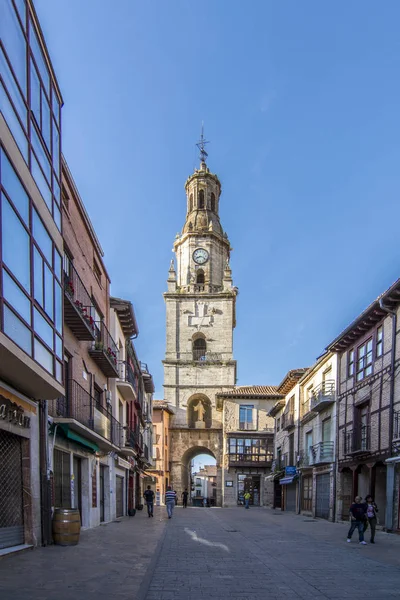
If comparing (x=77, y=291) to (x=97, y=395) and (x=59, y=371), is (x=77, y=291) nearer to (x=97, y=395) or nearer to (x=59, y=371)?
(x=59, y=371)

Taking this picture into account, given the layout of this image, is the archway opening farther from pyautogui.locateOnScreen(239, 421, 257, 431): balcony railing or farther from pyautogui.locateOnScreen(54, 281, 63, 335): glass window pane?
pyautogui.locateOnScreen(54, 281, 63, 335): glass window pane

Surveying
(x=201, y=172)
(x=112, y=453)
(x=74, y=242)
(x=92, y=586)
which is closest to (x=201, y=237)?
(x=201, y=172)

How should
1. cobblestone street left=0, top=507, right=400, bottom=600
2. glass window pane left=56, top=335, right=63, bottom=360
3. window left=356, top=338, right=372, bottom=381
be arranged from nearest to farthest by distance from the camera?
1. cobblestone street left=0, top=507, right=400, bottom=600
2. glass window pane left=56, top=335, right=63, bottom=360
3. window left=356, top=338, right=372, bottom=381

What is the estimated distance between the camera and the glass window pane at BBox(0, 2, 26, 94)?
9234 millimetres

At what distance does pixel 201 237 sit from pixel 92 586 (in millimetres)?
55364

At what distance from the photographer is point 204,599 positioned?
7.46 metres

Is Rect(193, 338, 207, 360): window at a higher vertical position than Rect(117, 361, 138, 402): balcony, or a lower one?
higher

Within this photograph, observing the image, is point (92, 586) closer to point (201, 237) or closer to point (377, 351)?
point (377, 351)

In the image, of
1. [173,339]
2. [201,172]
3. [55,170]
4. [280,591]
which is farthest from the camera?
[201,172]

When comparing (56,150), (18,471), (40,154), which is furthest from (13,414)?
(56,150)

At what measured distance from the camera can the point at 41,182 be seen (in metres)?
11.7

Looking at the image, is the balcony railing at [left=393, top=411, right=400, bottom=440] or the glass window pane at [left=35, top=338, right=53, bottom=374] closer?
the glass window pane at [left=35, top=338, right=53, bottom=374]

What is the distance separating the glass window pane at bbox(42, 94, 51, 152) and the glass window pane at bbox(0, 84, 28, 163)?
5.28 feet

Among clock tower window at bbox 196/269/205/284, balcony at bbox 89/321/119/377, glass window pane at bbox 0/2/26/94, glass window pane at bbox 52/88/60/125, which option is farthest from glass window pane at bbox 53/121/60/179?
clock tower window at bbox 196/269/205/284
